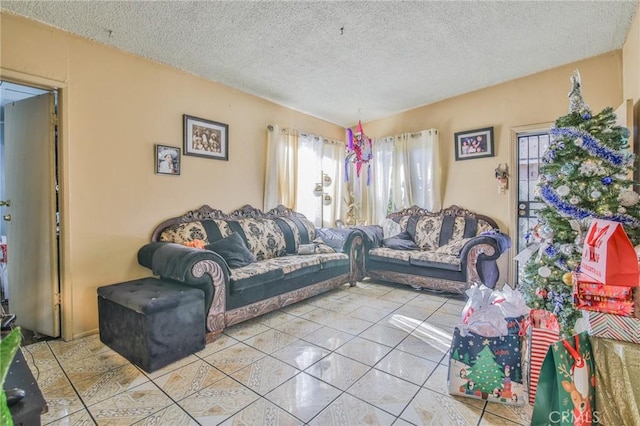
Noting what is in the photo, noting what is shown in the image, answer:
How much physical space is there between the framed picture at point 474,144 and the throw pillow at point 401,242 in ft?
4.34

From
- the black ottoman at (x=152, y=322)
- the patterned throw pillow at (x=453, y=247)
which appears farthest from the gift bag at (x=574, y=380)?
the patterned throw pillow at (x=453, y=247)

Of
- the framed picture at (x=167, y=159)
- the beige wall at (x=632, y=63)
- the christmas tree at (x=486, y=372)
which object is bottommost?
the christmas tree at (x=486, y=372)

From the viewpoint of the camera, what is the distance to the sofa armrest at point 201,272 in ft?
7.67

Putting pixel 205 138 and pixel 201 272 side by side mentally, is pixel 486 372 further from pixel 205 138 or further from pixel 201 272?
pixel 205 138

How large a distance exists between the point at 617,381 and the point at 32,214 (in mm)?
3899

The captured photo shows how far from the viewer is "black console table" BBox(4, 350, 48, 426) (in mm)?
880

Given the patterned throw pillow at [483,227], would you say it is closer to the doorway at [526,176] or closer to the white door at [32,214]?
the doorway at [526,176]

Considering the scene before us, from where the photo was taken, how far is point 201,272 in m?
2.38

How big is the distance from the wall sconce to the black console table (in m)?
4.40

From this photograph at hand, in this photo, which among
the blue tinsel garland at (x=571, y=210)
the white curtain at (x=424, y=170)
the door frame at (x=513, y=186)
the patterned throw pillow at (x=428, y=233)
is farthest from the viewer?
the white curtain at (x=424, y=170)

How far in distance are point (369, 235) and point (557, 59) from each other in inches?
113

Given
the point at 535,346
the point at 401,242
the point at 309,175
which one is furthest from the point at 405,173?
the point at 535,346

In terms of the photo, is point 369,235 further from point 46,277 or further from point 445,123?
point 46,277

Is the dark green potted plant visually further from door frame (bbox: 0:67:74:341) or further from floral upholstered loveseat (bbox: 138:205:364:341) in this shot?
door frame (bbox: 0:67:74:341)
